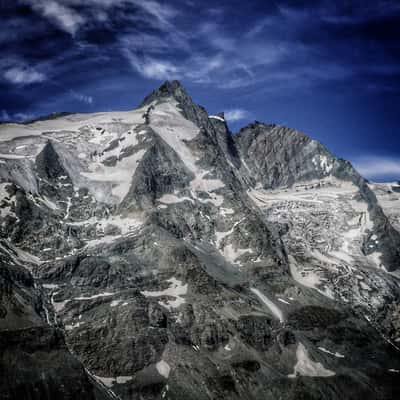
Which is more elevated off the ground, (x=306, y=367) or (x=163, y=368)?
(x=163, y=368)

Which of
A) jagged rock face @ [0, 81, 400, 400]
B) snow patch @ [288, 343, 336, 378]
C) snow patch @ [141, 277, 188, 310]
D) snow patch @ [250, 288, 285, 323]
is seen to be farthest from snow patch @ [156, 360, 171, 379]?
snow patch @ [250, 288, 285, 323]

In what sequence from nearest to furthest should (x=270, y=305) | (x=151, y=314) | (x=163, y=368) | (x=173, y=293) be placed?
(x=163, y=368) → (x=151, y=314) → (x=173, y=293) → (x=270, y=305)

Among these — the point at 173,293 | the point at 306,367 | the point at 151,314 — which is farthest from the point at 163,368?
the point at 306,367

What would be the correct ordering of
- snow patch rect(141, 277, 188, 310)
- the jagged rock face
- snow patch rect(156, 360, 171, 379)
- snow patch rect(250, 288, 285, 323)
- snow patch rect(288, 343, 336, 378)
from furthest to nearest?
snow patch rect(250, 288, 285, 323) < snow patch rect(141, 277, 188, 310) < snow patch rect(288, 343, 336, 378) < snow patch rect(156, 360, 171, 379) < the jagged rock face

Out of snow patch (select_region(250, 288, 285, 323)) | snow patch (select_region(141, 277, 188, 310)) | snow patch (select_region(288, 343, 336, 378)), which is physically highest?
snow patch (select_region(141, 277, 188, 310))

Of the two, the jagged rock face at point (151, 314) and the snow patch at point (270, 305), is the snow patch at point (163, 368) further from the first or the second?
the snow patch at point (270, 305)

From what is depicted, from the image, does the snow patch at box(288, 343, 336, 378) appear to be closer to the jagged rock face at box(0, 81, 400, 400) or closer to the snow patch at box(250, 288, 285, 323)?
the jagged rock face at box(0, 81, 400, 400)

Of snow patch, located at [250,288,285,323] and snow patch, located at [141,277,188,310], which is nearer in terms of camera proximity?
snow patch, located at [141,277,188,310]

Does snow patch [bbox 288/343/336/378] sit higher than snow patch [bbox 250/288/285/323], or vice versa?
snow patch [bbox 250/288/285/323]

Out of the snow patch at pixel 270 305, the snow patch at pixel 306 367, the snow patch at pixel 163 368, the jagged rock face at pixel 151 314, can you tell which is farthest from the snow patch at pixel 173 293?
the snow patch at pixel 306 367

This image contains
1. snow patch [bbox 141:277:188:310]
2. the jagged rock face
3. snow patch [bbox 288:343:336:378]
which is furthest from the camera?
snow patch [bbox 141:277:188:310]

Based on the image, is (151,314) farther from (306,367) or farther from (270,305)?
(306,367)
